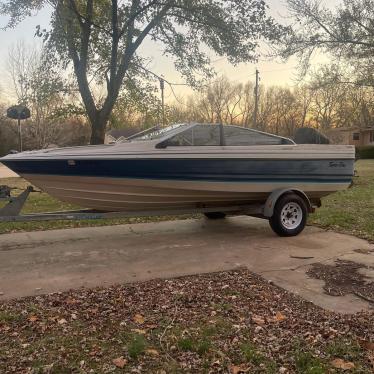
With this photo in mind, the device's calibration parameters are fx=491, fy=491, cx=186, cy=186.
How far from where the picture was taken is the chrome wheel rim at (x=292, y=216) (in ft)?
27.5

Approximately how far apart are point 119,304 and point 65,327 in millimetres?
698

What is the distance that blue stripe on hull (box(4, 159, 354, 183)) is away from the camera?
7094 mm

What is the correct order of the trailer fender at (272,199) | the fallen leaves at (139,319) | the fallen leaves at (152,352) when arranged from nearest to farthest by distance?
the fallen leaves at (152,352)
the fallen leaves at (139,319)
the trailer fender at (272,199)

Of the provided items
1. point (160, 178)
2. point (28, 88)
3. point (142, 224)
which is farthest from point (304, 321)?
point (28, 88)

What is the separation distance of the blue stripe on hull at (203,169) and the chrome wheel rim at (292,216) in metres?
0.47

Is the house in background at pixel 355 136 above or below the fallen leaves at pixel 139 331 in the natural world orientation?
above

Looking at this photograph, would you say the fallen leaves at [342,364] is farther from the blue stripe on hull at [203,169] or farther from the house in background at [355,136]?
the house in background at [355,136]

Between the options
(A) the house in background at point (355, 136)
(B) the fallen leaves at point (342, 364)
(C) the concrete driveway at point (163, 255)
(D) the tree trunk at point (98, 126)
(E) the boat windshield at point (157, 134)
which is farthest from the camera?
(A) the house in background at point (355, 136)

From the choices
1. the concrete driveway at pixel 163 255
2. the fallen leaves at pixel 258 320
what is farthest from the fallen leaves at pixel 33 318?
the fallen leaves at pixel 258 320

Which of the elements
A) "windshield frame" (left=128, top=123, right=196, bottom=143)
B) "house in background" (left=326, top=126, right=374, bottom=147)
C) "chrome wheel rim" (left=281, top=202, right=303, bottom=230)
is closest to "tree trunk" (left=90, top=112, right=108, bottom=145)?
"windshield frame" (left=128, top=123, right=196, bottom=143)

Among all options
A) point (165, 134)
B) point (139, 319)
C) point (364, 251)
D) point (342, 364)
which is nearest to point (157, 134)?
point (165, 134)

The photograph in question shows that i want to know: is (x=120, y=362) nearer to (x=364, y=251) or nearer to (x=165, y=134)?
(x=165, y=134)

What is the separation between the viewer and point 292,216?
851cm

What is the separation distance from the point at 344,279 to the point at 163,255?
8.22 ft
